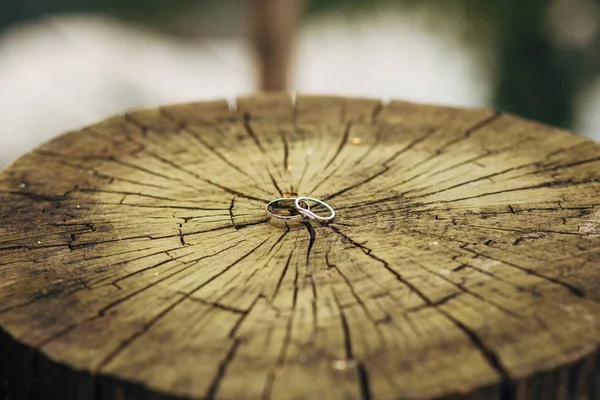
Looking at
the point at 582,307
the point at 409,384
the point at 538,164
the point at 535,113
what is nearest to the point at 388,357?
the point at 409,384

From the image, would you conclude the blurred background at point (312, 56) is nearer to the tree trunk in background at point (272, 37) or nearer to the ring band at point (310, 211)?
the tree trunk in background at point (272, 37)

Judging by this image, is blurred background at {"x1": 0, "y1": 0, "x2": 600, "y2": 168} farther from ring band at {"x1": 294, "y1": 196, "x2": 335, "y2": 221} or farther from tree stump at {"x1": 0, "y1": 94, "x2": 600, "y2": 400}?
ring band at {"x1": 294, "y1": 196, "x2": 335, "y2": 221}

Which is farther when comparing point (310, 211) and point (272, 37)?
point (272, 37)

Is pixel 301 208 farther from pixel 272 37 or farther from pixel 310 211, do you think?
pixel 272 37

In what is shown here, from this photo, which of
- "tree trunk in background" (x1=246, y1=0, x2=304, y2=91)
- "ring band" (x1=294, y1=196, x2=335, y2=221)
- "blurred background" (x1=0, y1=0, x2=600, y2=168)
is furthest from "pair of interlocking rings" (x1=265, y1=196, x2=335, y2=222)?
"blurred background" (x1=0, y1=0, x2=600, y2=168)

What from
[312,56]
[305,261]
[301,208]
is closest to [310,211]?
[301,208]

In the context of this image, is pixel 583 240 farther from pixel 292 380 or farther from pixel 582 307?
pixel 292 380

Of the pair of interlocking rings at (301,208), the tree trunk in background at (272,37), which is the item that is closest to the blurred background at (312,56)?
the tree trunk in background at (272,37)
